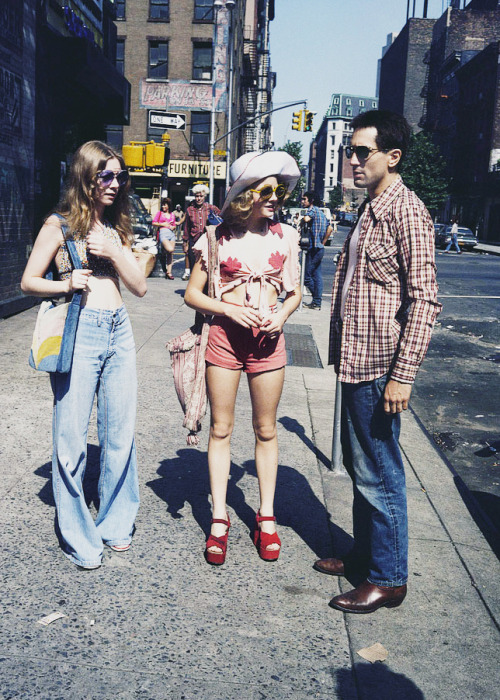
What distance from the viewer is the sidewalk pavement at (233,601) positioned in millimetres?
2631

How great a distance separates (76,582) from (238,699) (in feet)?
3.58

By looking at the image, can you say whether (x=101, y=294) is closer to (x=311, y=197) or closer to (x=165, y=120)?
(x=311, y=197)

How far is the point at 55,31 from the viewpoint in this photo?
11680 millimetres

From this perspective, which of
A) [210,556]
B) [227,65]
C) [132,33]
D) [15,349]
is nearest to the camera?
[210,556]

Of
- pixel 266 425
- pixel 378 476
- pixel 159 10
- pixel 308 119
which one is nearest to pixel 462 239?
pixel 308 119

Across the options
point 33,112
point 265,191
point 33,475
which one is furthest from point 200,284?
point 33,112

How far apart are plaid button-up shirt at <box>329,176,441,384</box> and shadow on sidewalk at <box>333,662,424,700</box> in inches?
44.7

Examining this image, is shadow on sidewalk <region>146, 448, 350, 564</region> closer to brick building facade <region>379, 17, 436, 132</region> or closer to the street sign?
the street sign

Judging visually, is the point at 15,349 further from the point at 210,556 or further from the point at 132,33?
the point at 132,33

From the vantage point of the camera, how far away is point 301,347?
9.70m

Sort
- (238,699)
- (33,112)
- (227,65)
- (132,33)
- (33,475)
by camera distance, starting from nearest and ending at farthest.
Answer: (238,699), (33,475), (33,112), (227,65), (132,33)

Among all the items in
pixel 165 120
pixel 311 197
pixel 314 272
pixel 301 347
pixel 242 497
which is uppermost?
pixel 165 120

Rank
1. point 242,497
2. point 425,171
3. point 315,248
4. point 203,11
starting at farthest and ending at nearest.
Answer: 1. point 425,171
2. point 203,11
3. point 315,248
4. point 242,497

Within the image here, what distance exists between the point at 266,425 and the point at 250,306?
24.2 inches
